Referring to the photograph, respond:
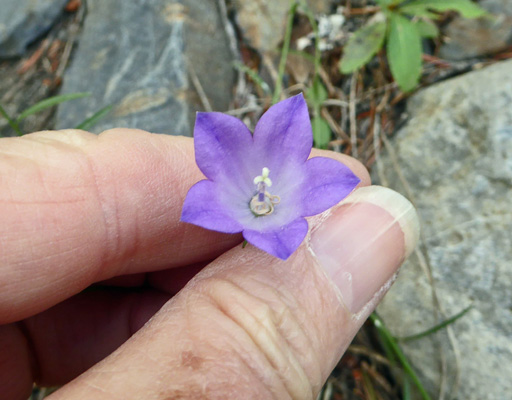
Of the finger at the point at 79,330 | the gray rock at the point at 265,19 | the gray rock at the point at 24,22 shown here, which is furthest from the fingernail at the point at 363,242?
the gray rock at the point at 24,22

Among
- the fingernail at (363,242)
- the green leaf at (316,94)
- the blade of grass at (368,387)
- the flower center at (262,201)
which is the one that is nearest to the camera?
the fingernail at (363,242)

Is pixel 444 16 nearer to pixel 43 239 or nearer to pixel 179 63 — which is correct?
pixel 179 63

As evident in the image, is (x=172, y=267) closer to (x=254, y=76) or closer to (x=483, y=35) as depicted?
(x=254, y=76)

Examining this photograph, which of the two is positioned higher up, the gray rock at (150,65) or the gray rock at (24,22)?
the gray rock at (24,22)

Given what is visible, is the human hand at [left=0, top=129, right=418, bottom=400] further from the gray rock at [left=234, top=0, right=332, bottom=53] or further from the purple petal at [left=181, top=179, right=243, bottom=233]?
the gray rock at [left=234, top=0, right=332, bottom=53]

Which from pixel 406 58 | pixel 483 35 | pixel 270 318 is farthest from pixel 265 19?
pixel 270 318

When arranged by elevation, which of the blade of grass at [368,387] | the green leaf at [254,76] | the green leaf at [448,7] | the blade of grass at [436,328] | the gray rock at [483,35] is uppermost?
the green leaf at [448,7]

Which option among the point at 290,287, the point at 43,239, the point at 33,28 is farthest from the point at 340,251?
the point at 33,28

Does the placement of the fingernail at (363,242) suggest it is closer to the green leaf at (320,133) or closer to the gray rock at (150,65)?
the green leaf at (320,133)
